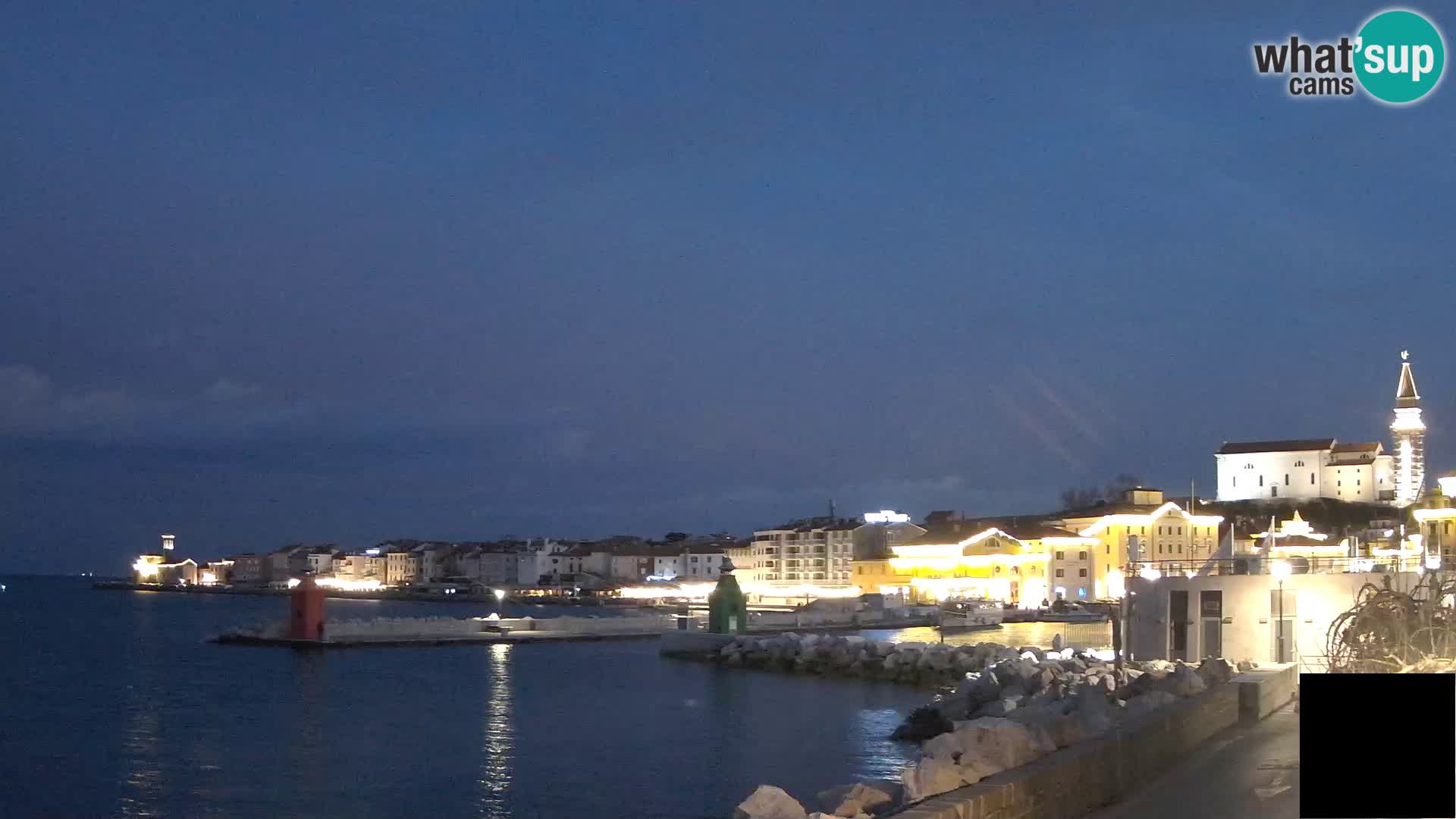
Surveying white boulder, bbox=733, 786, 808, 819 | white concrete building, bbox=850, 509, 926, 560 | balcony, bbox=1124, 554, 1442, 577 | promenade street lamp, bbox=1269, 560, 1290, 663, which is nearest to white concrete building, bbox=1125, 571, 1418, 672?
promenade street lamp, bbox=1269, 560, 1290, 663

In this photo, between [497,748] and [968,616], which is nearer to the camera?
[497,748]

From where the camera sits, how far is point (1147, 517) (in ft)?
242

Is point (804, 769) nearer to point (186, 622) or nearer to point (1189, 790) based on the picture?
point (1189, 790)

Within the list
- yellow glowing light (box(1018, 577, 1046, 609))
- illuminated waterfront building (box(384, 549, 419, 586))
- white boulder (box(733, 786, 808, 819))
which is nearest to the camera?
white boulder (box(733, 786, 808, 819))

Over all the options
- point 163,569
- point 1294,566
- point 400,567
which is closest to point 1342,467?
point 1294,566

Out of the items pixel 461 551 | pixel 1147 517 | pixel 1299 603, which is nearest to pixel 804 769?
pixel 1299 603

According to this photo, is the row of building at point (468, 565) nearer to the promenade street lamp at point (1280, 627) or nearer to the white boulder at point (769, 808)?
the promenade street lamp at point (1280, 627)

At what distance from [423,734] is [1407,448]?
89530 millimetres

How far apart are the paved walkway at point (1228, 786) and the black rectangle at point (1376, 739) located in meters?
6.02

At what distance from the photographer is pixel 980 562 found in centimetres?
8144

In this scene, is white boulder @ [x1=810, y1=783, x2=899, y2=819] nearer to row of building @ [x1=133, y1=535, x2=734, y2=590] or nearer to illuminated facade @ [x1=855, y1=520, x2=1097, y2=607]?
illuminated facade @ [x1=855, y1=520, x2=1097, y2=607]

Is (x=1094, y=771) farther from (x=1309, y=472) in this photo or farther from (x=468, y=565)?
(x=468, y=565)

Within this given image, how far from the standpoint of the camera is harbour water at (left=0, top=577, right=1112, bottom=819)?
63.5 ft

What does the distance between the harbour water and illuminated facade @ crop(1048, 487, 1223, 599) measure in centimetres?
3435
